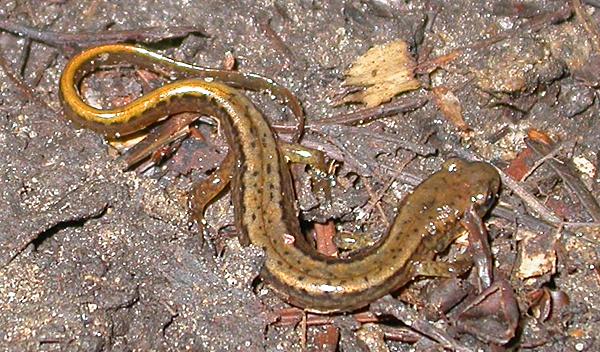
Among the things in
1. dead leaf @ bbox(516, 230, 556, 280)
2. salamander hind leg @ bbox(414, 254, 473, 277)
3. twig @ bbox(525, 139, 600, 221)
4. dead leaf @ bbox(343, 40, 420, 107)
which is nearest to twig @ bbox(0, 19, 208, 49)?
dead leaf @ bbox(343, 40, 420, 107)

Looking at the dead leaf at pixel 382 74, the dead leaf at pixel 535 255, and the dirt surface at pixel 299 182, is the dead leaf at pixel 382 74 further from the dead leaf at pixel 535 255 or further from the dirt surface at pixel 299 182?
the dead leaf at pixel 535 255

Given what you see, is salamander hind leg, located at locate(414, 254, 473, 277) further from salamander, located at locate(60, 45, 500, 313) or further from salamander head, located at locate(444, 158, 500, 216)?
salamander head, located at locate(444, 158, 500, 216)

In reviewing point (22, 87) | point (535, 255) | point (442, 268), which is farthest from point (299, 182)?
point (22, 87)

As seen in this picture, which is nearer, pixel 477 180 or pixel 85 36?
pixel 477 180

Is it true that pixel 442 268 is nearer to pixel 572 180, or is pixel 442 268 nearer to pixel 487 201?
pixel 487 201

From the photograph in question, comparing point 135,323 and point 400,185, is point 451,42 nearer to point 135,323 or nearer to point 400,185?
point 400,185

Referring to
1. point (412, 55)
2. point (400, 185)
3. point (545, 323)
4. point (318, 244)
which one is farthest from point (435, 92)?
point (545, 323)
